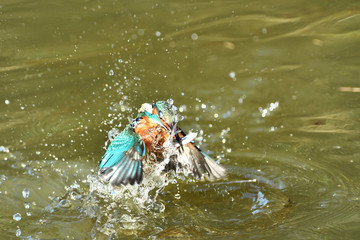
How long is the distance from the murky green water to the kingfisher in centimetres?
27

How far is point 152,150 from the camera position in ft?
12.3

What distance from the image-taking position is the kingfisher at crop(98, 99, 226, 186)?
3424 millimetres

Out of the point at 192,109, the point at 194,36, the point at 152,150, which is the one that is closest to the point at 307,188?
the point at 152,150

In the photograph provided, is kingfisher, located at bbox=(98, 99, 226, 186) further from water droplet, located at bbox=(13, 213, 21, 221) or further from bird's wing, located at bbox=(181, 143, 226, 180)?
water droplet, located at bbox=(13, 213, 21, 221)

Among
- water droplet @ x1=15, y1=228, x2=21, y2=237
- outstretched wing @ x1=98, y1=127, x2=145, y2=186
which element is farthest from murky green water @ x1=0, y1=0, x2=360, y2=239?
outstretched wing @ x1=98, y1=127, x2=145, y2=186

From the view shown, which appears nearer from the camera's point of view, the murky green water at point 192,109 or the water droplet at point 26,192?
the murky green water at point 192,109

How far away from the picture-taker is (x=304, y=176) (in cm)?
410

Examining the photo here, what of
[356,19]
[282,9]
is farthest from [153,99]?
[356,19]

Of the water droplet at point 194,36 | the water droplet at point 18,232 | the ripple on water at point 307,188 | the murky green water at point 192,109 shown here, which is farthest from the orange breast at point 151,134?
the water droplet at point 194,36

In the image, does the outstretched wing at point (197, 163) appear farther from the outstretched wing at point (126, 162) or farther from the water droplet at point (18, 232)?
the water droplet at point (18, 232)

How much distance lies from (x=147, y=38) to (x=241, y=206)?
8.87 ft

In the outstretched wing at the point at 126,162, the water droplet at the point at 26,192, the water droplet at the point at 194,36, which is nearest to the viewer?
the outstretched wing at the point at 126,162

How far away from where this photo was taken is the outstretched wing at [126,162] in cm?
339

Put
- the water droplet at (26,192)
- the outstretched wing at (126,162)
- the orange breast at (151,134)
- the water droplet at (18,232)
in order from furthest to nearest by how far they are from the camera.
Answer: the water droplet at (26,192) < the orange breast at (151,134) < the water droplet at (18,232) < the outstretched wing at (126,162)
